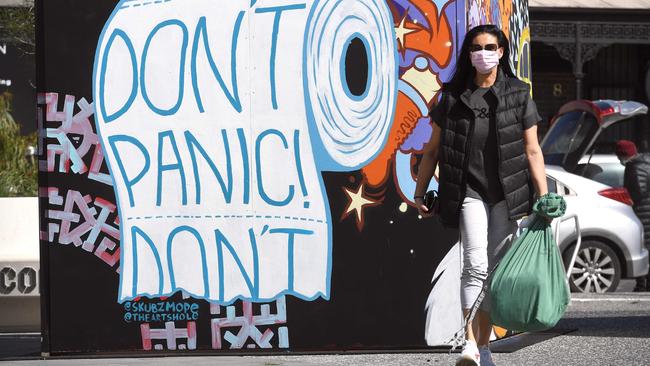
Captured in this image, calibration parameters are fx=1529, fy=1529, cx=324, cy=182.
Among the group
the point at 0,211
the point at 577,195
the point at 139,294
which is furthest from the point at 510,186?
the point at 577,195

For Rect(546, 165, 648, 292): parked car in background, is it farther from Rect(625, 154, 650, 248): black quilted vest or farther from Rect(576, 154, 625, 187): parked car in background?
Rect(576, 154, 625, 187): parked car in background

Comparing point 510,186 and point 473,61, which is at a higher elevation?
point 473,61

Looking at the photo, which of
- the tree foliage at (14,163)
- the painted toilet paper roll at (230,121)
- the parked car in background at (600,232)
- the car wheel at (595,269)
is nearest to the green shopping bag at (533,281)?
the painted toilet paper roll at (230,121)

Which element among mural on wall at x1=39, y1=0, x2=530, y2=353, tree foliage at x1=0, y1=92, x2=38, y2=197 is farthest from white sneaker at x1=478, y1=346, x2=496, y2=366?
tree foliage at x1=0, y1=92, x2=38, y2=197

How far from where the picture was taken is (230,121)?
8.91 metres

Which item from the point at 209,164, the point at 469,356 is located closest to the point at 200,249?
the point at 209,164

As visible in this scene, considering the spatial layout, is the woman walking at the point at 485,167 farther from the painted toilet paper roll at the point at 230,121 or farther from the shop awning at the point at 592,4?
the shop awning at the point at 592,4

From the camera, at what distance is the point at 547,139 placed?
16.9m

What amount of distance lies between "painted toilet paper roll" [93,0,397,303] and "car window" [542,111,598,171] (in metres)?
7.71

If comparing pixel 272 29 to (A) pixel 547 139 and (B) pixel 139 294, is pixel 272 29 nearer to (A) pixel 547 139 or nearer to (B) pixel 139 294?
(B) pixel 139 294

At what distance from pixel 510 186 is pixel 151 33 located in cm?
261

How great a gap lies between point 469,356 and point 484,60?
1434 mm

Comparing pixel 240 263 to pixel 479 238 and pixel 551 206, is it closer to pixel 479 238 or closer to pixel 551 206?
pixel 479 238

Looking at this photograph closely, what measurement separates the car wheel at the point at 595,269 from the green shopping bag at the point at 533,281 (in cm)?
825
